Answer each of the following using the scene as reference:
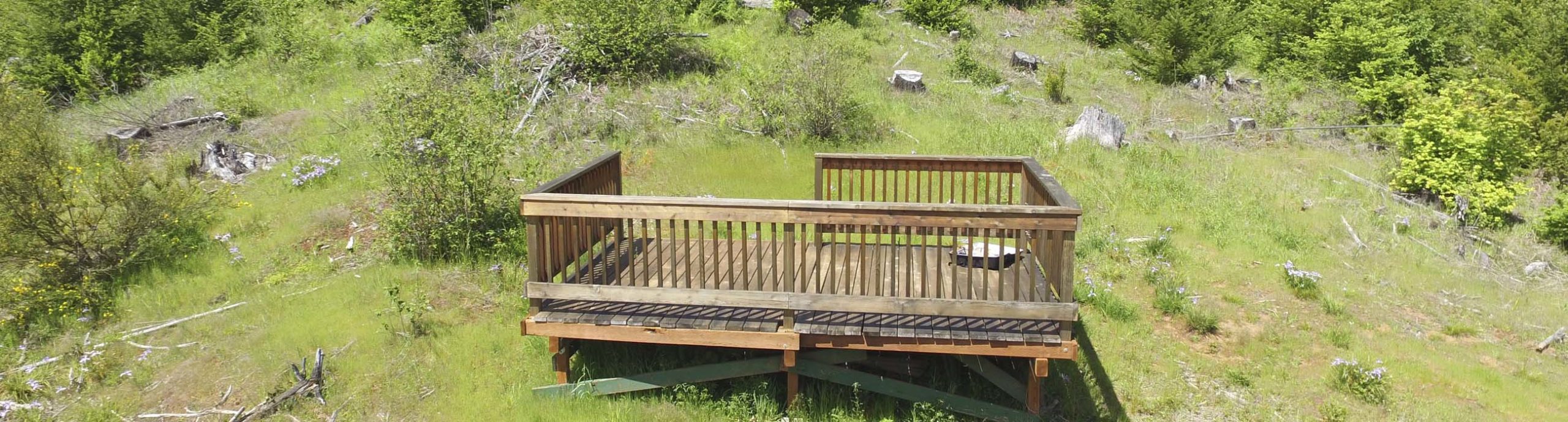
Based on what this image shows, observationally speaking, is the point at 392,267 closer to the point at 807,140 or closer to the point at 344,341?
the point at 344,341

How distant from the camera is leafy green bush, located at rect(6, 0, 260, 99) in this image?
15422 mm

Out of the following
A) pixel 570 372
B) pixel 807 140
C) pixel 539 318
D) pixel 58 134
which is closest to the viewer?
pixel 539 318

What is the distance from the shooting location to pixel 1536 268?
1105 cm

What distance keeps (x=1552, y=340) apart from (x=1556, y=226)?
561cm

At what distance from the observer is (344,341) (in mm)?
7035

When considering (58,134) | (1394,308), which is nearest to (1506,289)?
(1394,308)

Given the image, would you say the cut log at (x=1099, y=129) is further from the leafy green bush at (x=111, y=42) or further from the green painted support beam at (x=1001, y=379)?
the leafy green bush at (x=111, y=42)

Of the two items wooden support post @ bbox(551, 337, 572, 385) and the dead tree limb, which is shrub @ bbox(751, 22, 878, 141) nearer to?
wooden support post @ bbox(551, 337, 572, 385)

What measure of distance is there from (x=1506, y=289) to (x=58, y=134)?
17.5m

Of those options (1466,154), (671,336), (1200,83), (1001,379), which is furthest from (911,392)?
(1200,83)

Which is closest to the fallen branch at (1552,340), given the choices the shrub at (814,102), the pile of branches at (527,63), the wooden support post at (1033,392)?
the wooden support post at (1033,392)

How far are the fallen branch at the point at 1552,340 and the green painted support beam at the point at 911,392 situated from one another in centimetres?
617

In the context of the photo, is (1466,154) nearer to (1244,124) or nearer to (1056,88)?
(1244,124)

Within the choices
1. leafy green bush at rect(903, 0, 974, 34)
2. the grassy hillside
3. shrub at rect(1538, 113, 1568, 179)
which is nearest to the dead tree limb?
the grassy hillside
